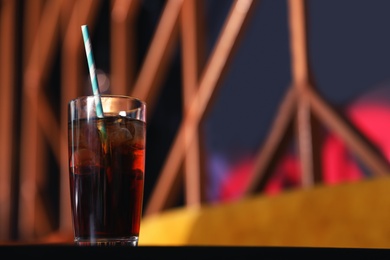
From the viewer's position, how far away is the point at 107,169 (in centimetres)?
58

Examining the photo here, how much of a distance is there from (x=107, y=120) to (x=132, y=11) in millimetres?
2141

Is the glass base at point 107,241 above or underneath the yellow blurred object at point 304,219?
above

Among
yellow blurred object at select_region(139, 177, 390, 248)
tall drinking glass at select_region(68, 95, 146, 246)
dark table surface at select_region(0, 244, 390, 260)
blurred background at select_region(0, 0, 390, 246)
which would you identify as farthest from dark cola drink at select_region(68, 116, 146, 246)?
blurred background at select_region(0, 0, 390, 246)

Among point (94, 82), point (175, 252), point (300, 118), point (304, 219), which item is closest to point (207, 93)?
point (300, 118)

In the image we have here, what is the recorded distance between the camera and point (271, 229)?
1224 mm

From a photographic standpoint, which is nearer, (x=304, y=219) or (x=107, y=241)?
(x=107, y=241)

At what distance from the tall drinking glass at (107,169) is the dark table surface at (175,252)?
206 millimetres

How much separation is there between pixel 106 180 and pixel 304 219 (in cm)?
64

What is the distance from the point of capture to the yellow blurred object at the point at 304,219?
1.00 meters

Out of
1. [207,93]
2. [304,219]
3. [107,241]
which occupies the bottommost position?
[304,219]

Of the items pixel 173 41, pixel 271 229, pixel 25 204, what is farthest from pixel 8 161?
pixel 271 229

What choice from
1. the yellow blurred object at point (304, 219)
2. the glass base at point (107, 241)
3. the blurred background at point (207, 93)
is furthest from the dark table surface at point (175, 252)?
the blurred background at point (207, 93)

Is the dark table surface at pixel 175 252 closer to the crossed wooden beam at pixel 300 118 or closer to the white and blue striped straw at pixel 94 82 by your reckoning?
the white and blue striped straw at pixel 94 82

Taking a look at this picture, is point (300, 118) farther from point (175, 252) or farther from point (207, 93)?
point (175, 252)
